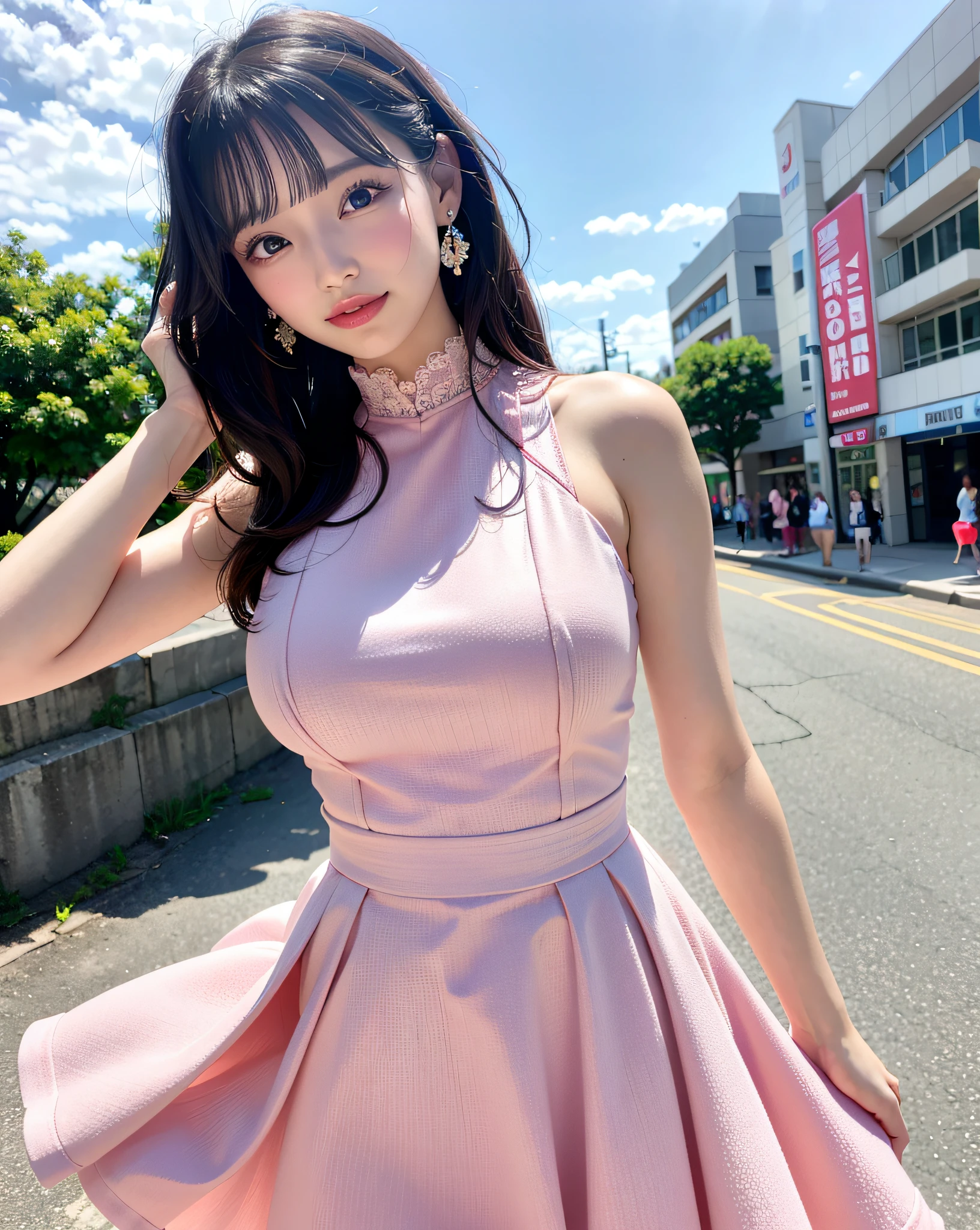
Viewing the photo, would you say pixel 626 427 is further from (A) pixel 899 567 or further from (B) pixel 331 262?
(A) pixel 899 567

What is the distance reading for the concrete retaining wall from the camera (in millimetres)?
3477

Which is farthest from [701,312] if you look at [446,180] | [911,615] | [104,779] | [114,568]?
[114,568]

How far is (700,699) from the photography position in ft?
3.47

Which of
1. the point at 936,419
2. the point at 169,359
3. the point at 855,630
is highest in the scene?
the point at 936,419

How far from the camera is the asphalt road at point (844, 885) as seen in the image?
2.26 metres

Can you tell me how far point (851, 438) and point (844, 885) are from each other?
63.1ft

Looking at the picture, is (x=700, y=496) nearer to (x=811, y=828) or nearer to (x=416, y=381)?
(x=416, y=381)

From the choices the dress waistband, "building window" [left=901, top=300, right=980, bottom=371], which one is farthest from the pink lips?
"building window" [left=901, top=300, right=980, bottom=371]

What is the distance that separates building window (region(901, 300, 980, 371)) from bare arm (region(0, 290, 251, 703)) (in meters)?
19.1

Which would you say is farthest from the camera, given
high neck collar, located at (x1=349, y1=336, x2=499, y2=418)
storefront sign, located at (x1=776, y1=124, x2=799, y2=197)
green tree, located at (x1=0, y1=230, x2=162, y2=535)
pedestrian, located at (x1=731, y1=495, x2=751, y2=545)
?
pedestrian, located at (x1=731, y1=495, x2=751, y2=545)

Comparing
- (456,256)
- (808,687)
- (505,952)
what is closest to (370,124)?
(456,256)

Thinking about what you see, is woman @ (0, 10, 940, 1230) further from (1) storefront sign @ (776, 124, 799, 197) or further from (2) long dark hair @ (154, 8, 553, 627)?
(1) storefront sign @ (776, 124, 799, 197)

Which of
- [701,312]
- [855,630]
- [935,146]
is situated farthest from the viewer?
[701,312]

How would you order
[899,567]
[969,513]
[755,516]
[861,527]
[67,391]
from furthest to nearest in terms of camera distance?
[755,516]
[861,527]
[899,567]
[969,513]
[67,391]
